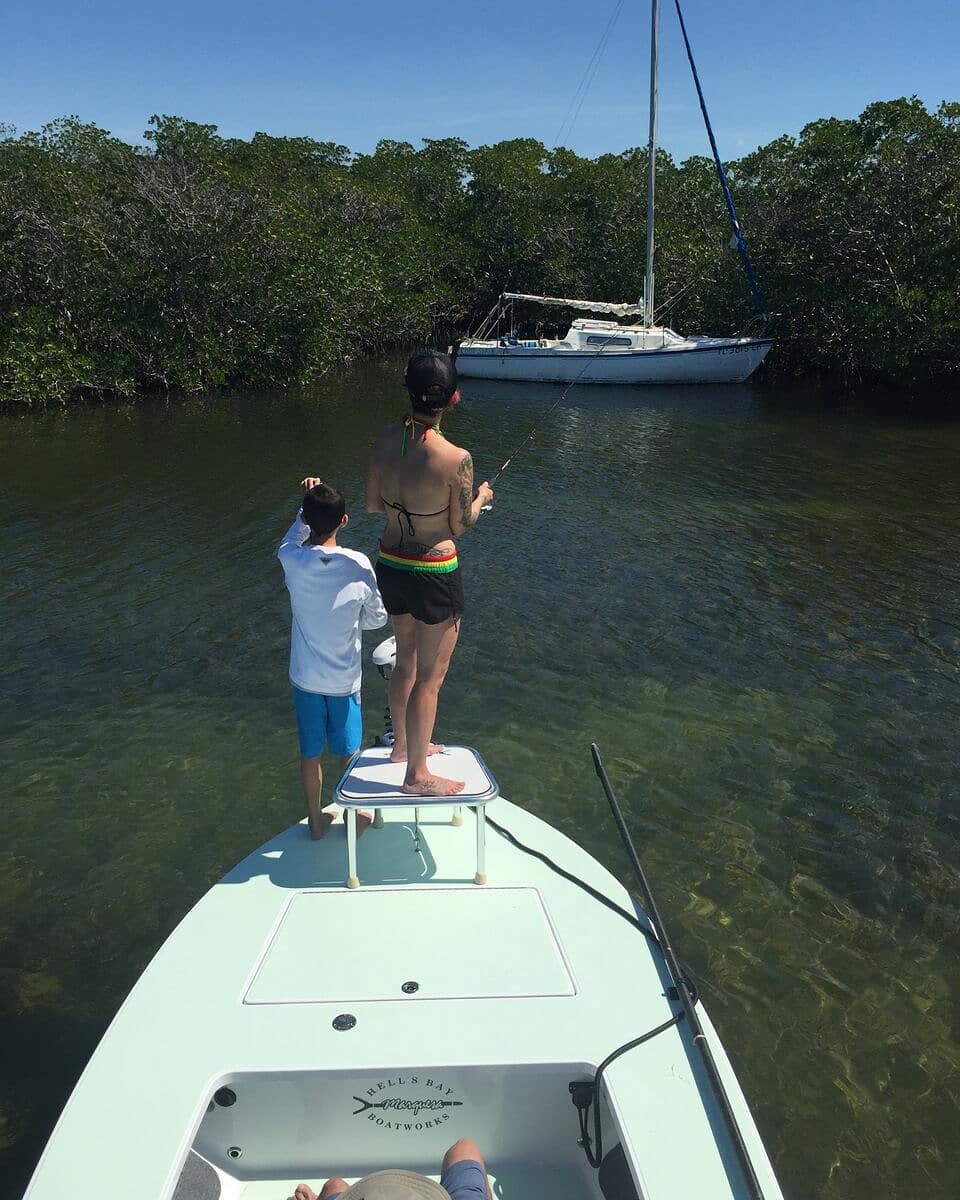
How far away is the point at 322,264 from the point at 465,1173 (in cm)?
3082

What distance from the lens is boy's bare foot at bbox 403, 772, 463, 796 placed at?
14.0 ft

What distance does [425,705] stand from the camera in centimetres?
446

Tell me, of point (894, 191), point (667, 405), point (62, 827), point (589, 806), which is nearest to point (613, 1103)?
point (589, 806)

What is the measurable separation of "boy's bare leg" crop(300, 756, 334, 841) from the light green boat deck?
→ 26.4 inches

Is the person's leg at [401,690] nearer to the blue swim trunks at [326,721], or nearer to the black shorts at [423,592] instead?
the blue swim trunks at [326,721]

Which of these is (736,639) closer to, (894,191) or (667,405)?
(667,405)

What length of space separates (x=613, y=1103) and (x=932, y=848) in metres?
4.51

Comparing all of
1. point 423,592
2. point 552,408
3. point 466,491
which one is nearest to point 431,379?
point 466,491

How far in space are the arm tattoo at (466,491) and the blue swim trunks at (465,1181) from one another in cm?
262

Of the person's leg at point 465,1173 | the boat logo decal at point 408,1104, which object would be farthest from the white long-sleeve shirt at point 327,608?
the person's leg at point 465,1173

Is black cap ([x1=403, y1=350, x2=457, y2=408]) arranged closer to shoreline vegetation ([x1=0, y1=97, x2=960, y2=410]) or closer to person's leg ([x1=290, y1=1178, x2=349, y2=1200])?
person's leg ([x1=290, y1=1178, x2=349, y2=1200])

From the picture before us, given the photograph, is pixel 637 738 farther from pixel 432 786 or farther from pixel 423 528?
pixel 423 528

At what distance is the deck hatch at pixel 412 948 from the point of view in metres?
3.49

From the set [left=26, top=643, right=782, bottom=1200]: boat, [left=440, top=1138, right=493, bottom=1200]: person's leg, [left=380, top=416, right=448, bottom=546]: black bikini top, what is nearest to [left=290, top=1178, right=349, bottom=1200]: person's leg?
[left=26, top=643, right=782, bottom=1200]: boat
